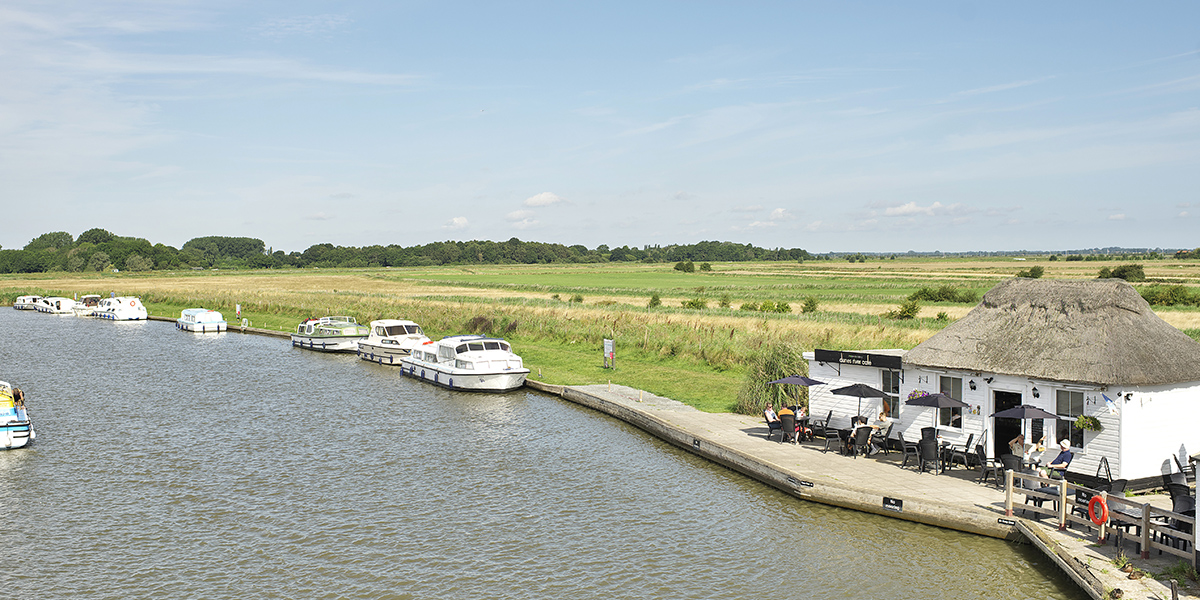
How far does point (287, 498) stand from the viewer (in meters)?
21.8

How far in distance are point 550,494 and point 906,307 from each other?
48.5 m

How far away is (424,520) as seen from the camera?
2008 centimetres

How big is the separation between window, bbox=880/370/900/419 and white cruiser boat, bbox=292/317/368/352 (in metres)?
38.4

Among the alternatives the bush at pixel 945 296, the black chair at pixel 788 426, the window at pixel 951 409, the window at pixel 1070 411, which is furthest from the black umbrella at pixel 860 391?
the bush at pixel 945 296

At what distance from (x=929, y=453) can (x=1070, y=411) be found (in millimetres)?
3266

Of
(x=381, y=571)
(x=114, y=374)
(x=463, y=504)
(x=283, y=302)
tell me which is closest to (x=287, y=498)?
(x=463, y=504)

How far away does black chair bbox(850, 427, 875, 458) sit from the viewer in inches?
906

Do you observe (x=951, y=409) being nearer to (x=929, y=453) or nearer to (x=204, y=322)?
(x=929, y=453)

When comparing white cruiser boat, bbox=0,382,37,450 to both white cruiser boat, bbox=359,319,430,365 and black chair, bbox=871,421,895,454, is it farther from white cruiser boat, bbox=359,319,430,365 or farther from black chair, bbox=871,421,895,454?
black chair, bbox=871,421,895,454

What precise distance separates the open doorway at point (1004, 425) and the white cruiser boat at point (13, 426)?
27914 mm

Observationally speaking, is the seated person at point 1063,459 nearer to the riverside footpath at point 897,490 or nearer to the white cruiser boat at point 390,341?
the riverside footpath at point 897,490

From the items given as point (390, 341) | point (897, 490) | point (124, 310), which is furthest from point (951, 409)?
point (124, 310)

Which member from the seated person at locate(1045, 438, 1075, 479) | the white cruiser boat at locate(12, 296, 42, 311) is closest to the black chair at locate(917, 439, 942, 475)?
the seated person at locate(1045, 438, 1075, 479)

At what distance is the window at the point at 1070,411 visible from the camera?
19656 millimetres
